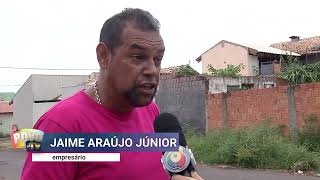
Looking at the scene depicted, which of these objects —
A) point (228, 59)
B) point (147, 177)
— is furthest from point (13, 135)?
point (228, 59)

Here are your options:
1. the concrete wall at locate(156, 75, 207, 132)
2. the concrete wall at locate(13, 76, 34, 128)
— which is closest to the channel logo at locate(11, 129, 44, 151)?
the concrete wall at locate(156, 75, 207, 132)

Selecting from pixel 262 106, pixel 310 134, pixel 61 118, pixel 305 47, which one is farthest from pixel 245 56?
pixel 61 118

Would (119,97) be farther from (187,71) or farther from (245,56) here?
(245,56)

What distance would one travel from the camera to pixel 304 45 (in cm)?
2528

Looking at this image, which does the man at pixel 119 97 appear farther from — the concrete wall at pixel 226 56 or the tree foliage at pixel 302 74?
the concrete wall at pixel 226 56

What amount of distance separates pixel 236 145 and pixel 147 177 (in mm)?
9203

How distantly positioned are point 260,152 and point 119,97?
8.81 m

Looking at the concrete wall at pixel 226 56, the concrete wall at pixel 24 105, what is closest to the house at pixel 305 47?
the concrete wall at pixel 226 56

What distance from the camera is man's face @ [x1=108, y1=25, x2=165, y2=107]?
1.46 meters

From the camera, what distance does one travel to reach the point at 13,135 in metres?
1.38

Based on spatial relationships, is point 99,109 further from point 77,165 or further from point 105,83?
point 77,165

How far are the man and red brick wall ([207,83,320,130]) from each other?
10.0 meters

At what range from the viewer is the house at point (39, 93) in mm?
24969

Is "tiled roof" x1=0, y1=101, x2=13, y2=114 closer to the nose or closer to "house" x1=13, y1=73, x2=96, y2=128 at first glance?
"house" x1=13, y1=73, x2=96, y2=128
